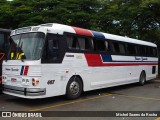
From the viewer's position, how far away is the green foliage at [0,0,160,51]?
22.3 meters

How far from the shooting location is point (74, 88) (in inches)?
430

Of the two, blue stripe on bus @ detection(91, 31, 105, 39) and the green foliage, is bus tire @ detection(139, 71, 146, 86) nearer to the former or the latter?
blue stripe on bus @ detection(91, 31, 105, 39)

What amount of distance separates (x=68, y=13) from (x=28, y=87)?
558 inches

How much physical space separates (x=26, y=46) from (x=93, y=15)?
48.6ft

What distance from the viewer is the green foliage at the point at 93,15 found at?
22.3 meters

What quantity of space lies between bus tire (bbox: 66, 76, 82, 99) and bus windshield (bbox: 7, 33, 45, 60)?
206 cm

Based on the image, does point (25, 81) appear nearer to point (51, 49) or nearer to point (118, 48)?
point (51, 49)

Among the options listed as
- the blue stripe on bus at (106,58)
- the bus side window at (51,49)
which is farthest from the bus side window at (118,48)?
the bus side window at (51,49)

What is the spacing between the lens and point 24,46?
32.5 ft

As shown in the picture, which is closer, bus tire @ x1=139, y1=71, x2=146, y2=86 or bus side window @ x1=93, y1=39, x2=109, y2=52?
bus side window @ x1=93, y1=39, x2=109, y2=52

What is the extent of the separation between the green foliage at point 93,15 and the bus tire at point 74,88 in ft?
37.3

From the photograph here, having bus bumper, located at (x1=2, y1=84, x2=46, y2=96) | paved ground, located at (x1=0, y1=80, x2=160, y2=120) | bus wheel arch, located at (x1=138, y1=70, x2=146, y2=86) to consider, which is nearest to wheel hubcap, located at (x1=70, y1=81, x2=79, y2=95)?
paved ground, located at (x1=0, y1=80, x2=160, y2=120)

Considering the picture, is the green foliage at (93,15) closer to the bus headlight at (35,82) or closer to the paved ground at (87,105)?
the paved ground at (87,105)

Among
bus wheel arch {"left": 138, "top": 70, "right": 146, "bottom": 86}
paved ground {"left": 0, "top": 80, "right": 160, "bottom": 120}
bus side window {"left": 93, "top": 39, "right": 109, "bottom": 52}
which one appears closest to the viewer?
paved ground {"left": 0, "top": 80, "right": 160, "bottom": 120}
